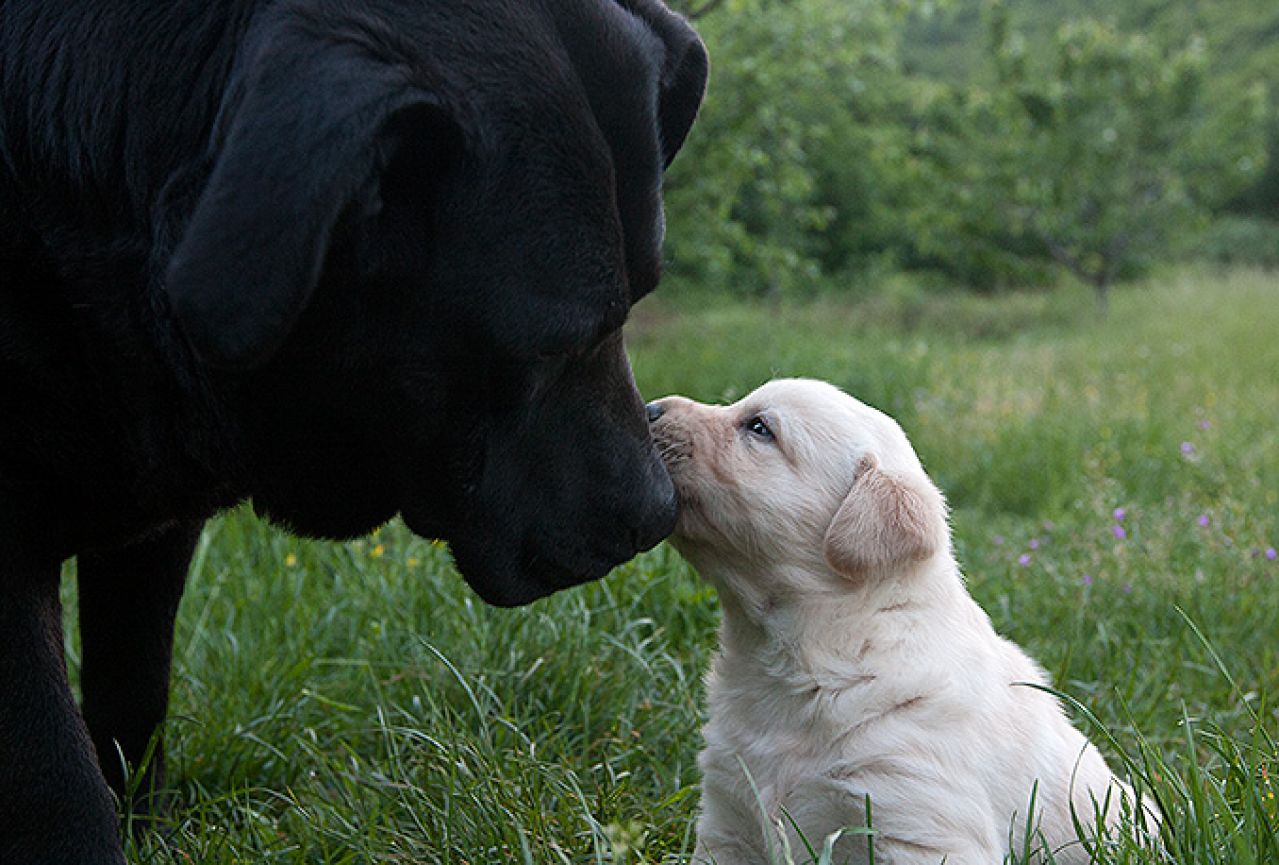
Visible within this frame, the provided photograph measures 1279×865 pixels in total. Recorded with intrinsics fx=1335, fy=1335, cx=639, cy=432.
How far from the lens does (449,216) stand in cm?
193

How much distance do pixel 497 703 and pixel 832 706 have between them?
91cm

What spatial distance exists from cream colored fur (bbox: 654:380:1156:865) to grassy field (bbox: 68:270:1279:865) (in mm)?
193

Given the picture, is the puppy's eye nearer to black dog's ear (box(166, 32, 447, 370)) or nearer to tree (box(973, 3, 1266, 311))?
black dog's ear (box(166, 32, 447, 370))

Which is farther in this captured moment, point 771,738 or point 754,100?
point 754,100

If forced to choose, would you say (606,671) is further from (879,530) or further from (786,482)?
(879,530)

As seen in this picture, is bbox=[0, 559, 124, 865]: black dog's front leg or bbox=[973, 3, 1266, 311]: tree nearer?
bbox=[0, 559, 124, 865]: black dog's front leg

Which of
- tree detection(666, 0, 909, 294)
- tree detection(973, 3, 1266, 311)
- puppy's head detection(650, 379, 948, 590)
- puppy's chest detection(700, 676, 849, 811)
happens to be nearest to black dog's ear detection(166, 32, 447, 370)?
puppy's head detection(650, 379, 948, 590)

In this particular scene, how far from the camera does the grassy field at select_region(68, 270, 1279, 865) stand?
8.05ft

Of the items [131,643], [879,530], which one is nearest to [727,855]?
[879,530]

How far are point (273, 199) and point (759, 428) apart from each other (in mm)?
1285

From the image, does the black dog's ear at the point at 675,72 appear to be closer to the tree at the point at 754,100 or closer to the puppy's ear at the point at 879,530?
the puppy's ear at the point at 879,530

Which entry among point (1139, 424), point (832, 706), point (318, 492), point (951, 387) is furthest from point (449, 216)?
point (951, 387)

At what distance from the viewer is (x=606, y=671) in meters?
3.33

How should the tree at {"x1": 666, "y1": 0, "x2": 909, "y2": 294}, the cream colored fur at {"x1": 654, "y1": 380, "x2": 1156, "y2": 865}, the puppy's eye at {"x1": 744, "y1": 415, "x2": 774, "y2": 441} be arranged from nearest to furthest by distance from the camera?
the cream colored fur at {"x1": 654, "y1": 380, "x2": 1156, "y2": 865} → the puppy's eye at {"x1": 744, "y1": 415, "x2": 774, "y2": 441} → the tree at {"x1": 666, "y1": 0, "x2": 909, "y2": 294}
